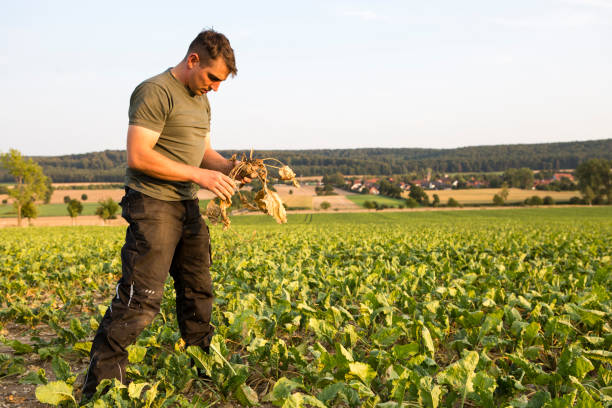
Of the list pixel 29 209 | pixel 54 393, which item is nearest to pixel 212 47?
pixel 54 393

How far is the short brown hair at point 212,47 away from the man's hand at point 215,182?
0.73 meters

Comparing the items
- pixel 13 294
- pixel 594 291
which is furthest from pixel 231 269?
pixel 594 291

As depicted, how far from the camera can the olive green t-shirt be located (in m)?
2.62

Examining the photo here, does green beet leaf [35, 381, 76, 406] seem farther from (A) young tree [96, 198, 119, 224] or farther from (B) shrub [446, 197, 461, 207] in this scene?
(B) shrub [446, 197, 461, 207]

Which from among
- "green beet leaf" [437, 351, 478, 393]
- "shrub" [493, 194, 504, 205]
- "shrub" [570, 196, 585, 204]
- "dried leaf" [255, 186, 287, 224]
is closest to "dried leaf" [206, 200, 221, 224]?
"dried leaf" [255, 186, 287, 224]

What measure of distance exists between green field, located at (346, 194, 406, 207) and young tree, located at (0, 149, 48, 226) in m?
51.9

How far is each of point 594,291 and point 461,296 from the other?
4.24ft

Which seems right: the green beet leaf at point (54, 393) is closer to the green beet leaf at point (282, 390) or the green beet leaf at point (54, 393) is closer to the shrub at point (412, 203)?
the green beet leaf at point (282, 390)

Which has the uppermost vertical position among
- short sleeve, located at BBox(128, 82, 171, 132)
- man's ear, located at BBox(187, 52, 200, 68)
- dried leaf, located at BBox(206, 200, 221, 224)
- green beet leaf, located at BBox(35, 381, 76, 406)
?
man's ear, located at BBox(187, 52, 200, 68)

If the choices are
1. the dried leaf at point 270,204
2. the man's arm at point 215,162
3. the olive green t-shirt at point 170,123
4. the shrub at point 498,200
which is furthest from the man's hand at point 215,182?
the shrub at point 498,200

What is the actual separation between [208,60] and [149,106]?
491 mm

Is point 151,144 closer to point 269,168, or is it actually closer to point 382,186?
point 269,168

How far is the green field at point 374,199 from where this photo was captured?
3113 inches

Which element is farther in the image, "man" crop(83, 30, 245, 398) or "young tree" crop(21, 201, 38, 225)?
"young tree" crop(21, 201, 38, 225)
